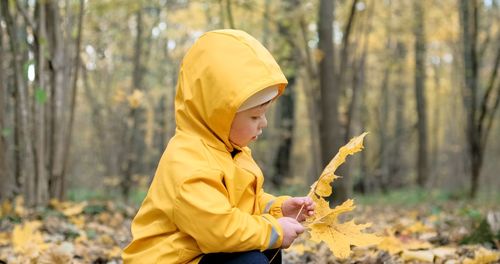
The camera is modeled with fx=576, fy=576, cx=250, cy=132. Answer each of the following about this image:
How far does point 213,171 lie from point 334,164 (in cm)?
43

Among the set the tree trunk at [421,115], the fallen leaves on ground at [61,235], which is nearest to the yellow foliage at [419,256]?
the fallen leaves on ground at [61,235]

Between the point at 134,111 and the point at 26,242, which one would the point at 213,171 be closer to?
the point at 26,242

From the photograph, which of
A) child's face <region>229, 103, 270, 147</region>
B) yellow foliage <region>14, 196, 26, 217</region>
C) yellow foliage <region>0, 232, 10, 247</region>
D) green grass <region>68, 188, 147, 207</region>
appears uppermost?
child's face <region>229, 103, 270, 147</region>

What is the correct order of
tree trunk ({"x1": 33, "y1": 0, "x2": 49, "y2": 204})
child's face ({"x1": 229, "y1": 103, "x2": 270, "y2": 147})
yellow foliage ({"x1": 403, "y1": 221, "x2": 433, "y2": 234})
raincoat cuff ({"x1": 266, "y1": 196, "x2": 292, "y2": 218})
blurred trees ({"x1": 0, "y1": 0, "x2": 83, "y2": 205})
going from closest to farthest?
1. child's face ({"x1": 229, "y1": 103, "x2": 270, "y2": 147})
2. raincoat cuff ({"x1": 266, "y1": 196, "x2": 292, "y2": 218})
3. yellow foliage ({"x1": 403, "y1": 221, "x2": 433, "y2": 234})
4. blurred trees ({"x1": 0, "y1": 0, "x2": 83, "y2": 205})
5. tree trunk ({"x1": 33, "y1": 0, "x2": 49, "y2": 204})

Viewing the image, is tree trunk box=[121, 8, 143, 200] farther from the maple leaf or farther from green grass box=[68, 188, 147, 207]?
the maple leaf

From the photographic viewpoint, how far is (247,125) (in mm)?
1952

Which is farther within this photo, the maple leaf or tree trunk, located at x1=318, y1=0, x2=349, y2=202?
tree trunk, located at x1=318, y1=0, x2=349, y2=202

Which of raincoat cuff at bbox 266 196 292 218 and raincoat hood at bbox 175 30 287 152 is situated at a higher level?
raincoat hood at bbox 175 30 287 152

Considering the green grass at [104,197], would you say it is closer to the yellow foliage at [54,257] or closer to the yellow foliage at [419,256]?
the yellow foliage at [54,257]

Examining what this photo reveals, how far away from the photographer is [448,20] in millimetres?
16250

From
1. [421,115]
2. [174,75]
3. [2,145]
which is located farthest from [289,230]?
[421,115]

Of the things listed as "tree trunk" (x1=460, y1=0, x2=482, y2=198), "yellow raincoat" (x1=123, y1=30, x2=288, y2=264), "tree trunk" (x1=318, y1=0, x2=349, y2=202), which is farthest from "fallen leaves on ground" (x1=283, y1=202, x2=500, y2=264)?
"tree trunk" (x1=460, y1=0, x2=482, y2=198)

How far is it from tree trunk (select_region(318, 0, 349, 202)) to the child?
4.76m

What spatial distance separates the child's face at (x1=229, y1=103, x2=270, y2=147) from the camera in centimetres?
193
